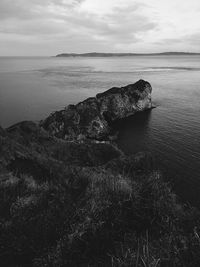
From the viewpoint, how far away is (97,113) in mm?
55969

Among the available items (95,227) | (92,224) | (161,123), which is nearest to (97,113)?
(161,123)

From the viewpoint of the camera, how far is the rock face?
49562 millimetres

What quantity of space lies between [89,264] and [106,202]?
2.69 meters

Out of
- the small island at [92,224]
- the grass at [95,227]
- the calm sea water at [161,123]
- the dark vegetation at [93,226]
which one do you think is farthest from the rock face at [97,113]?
the grass at [95,227]

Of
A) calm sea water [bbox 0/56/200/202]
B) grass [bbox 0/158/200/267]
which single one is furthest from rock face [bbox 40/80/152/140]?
grass [bbox 0/158/200/267]

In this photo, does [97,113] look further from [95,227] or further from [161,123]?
[95,227]

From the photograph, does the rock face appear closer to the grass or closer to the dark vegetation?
the dark vegetation

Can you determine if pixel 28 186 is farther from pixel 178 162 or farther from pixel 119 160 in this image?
pixel 178 162

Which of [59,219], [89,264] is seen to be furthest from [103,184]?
[89,264]

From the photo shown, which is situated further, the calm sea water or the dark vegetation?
the calm sea water

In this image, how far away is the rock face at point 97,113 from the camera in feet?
163

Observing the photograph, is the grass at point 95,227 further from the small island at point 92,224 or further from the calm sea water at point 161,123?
the calm sea water at point 161,123

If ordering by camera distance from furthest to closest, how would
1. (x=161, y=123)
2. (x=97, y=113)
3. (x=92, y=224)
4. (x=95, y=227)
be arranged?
(x=161, y=123) → (x=97, y=113) → (x=92, y=224) → (x=95, y=227)

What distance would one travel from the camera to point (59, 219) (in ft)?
29.1
